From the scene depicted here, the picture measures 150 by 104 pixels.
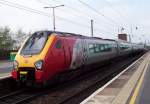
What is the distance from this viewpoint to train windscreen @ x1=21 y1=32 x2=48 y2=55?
1641 cm

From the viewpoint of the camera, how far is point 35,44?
55.4ft

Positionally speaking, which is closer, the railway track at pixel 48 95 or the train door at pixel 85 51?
the railway track at pixel 48 95

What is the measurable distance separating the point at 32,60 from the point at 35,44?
1313 mm

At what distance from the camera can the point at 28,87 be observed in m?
17.2

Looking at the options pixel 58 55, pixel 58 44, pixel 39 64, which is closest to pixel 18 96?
pixel 39 64

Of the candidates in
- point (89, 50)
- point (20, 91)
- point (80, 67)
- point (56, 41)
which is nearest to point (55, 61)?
point (56, 41)

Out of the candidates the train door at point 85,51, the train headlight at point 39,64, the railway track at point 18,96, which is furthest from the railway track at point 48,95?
the train door at point 85,51

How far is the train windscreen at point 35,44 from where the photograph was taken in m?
16.4

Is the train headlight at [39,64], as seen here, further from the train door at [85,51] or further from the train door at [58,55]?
the train door at [85,51]

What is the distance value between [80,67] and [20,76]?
20.4ft

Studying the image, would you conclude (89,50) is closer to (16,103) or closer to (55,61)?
(55,61)

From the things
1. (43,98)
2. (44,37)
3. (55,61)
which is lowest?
(43,98)

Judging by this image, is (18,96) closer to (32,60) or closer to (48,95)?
(48,95)

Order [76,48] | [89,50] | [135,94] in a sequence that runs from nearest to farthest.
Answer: [135,94] < [76,48] < [89,50]
